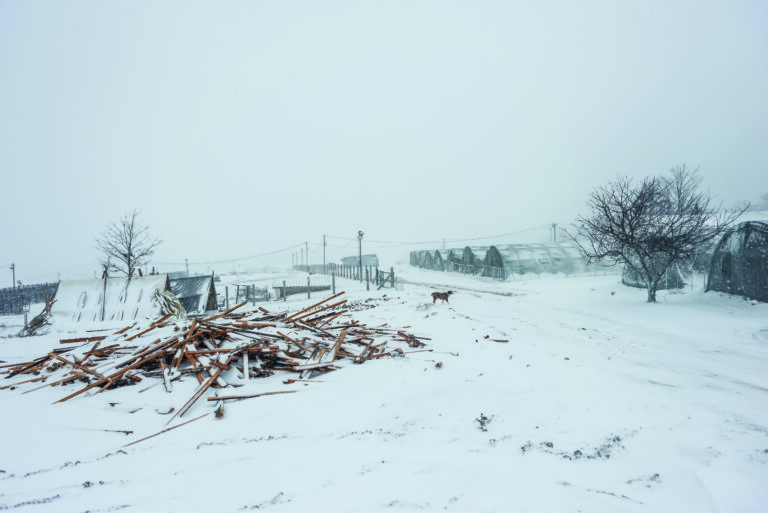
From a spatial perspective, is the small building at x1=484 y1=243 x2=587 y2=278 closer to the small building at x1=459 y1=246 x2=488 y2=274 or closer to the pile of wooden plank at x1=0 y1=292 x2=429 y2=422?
the small building at x1=459 y1=246 x2=488 y2=274

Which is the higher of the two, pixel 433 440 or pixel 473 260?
pixel 473 260

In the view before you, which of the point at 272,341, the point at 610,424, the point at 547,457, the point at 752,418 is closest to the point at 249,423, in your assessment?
the point at 272,341

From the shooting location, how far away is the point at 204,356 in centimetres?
633

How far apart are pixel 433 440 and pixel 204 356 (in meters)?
Answer: 4.90

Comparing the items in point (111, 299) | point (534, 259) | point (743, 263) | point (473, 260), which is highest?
point (473, 260)

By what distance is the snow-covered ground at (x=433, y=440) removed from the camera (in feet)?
9.33

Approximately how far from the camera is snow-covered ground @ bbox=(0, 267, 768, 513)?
9.33 feet

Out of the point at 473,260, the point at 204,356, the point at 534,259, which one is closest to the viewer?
the point at 204,356

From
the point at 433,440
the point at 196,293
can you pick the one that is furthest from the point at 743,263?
the point at 196,293

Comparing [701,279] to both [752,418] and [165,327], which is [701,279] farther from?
[165,327]

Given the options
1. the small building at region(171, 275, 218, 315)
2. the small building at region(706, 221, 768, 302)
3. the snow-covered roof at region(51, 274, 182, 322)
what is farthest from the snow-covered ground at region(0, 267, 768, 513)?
the small building at region(171, 275, 218, 315)

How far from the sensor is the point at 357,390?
5309 millimetres

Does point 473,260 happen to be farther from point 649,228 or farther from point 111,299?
point 111,299

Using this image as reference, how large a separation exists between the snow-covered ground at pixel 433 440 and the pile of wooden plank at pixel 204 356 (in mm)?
311
